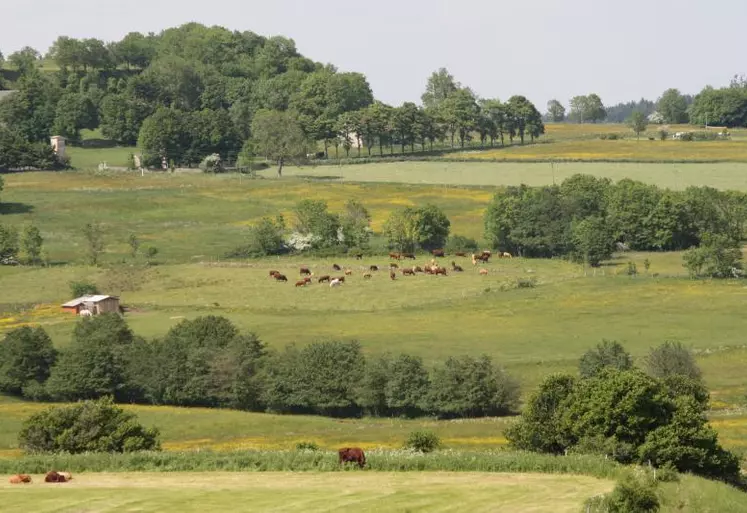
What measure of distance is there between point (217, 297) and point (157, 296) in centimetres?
544

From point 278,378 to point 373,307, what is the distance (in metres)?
27.9

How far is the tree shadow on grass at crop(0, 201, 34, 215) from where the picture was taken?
160750 millimetres

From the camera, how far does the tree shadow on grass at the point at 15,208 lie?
160750 mm

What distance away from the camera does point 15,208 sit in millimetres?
162750

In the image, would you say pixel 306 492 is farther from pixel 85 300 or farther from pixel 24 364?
pixel 85 300

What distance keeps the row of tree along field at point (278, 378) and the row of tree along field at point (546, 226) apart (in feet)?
155

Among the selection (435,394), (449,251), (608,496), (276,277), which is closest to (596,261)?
(449,251)

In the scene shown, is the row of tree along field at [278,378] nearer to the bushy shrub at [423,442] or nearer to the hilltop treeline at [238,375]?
the hilltop treeline at [238,375]

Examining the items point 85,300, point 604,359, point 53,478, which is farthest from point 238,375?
point 53,478

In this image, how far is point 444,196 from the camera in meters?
172

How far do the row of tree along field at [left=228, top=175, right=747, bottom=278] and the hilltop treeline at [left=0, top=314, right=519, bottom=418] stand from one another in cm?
4785

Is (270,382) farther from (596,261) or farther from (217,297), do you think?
(596,261)

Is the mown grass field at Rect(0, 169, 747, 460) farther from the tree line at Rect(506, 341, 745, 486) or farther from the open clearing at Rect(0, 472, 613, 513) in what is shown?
the open clearing at Rect(0, 472, 613, 513)

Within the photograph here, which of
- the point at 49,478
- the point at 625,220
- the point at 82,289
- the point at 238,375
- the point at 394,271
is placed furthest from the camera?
the point at 625,220
